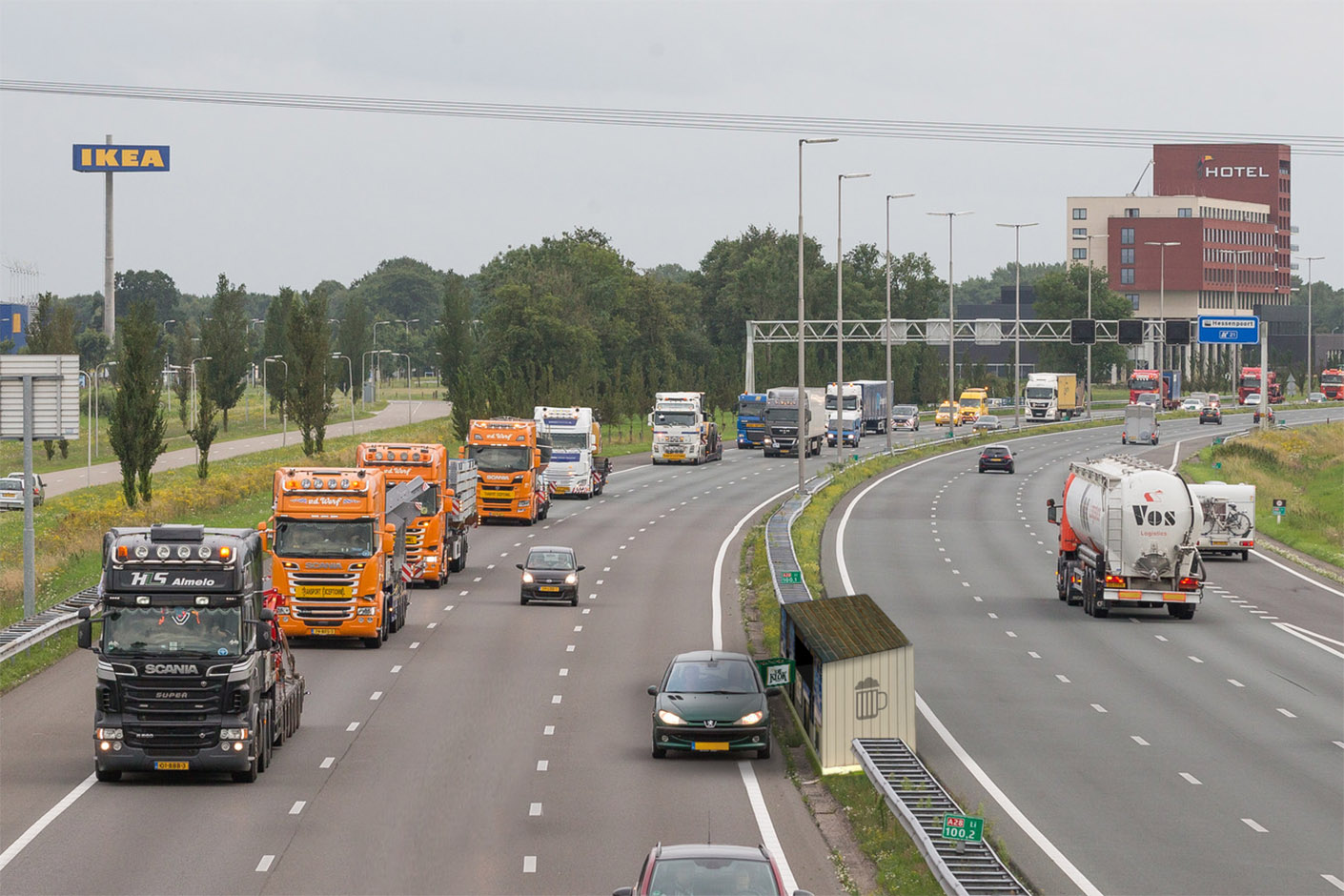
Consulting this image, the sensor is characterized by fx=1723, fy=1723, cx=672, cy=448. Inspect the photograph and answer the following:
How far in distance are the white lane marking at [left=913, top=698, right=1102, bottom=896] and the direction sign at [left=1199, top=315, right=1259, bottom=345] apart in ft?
254

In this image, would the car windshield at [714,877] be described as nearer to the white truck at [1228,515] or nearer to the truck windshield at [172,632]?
the truck windshield at [172,632]

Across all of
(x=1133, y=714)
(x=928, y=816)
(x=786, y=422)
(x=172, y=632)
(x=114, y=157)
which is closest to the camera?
(x=928, y=816)

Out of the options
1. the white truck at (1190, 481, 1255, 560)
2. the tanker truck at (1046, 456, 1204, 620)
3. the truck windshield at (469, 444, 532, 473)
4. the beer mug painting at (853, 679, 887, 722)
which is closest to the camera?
the beer mug painting at (853, 679, 887, 722)

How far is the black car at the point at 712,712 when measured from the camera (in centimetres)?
2748

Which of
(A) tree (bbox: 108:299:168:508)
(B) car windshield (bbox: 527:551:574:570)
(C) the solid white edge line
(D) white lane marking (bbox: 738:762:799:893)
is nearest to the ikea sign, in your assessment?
(A) tree (bbox: 108:299:168:508)

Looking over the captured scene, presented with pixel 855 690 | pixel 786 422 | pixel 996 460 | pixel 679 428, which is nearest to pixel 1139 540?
pixel 855 690

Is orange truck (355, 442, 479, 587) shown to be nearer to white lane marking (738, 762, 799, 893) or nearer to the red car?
white lane marking (738, 762, 799, 893)

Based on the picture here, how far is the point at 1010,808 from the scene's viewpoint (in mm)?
25094

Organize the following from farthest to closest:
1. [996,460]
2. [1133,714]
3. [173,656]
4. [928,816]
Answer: [996,460] → [1133,714] → [173,656] → [928,816]

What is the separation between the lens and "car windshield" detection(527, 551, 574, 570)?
46.2 meters

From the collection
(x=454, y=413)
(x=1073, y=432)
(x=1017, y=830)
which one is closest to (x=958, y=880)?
(x=1017, y=830)

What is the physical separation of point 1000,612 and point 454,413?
2187 inches

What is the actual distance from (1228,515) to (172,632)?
46.9 metres

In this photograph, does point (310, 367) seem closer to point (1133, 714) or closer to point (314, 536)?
point (314, 536)
